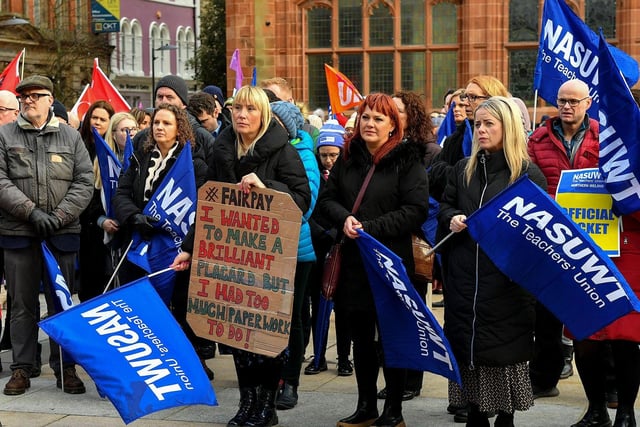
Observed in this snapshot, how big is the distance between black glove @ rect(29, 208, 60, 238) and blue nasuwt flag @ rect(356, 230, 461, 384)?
97.2 inches

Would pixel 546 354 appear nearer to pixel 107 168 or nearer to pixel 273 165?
pixel 273 165

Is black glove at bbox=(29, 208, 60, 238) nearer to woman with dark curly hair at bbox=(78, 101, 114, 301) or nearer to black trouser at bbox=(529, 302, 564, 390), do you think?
woman with dark curly hair at bbox=(78, 101, 114, 301)

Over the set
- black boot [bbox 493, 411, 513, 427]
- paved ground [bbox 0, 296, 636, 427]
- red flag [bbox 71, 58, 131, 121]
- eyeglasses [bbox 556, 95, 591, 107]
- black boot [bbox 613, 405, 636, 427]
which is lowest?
paved ground [bbox 0, 296, 636, 427]

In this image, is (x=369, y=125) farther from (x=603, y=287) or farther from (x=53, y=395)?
(x=53, y=395)

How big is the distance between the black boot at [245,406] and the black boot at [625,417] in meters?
2.11

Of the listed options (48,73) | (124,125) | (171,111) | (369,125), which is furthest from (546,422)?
(48,73)

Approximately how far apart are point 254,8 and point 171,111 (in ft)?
60.2

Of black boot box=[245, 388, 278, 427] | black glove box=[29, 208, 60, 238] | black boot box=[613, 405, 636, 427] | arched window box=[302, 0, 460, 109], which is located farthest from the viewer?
arched window box=[302, 0, 460, 109]

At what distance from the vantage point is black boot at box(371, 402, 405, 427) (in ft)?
21.7

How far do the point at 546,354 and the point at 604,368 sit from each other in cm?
98

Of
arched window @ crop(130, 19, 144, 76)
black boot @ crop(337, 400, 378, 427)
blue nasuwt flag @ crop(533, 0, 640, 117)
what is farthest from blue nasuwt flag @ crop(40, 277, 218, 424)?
arched window @ crop(130, 19, 144, 76)

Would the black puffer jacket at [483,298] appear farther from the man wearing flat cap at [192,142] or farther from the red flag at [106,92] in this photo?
the red flag at [106,92]

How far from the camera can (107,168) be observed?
8.34 m

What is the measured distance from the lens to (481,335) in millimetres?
5965
